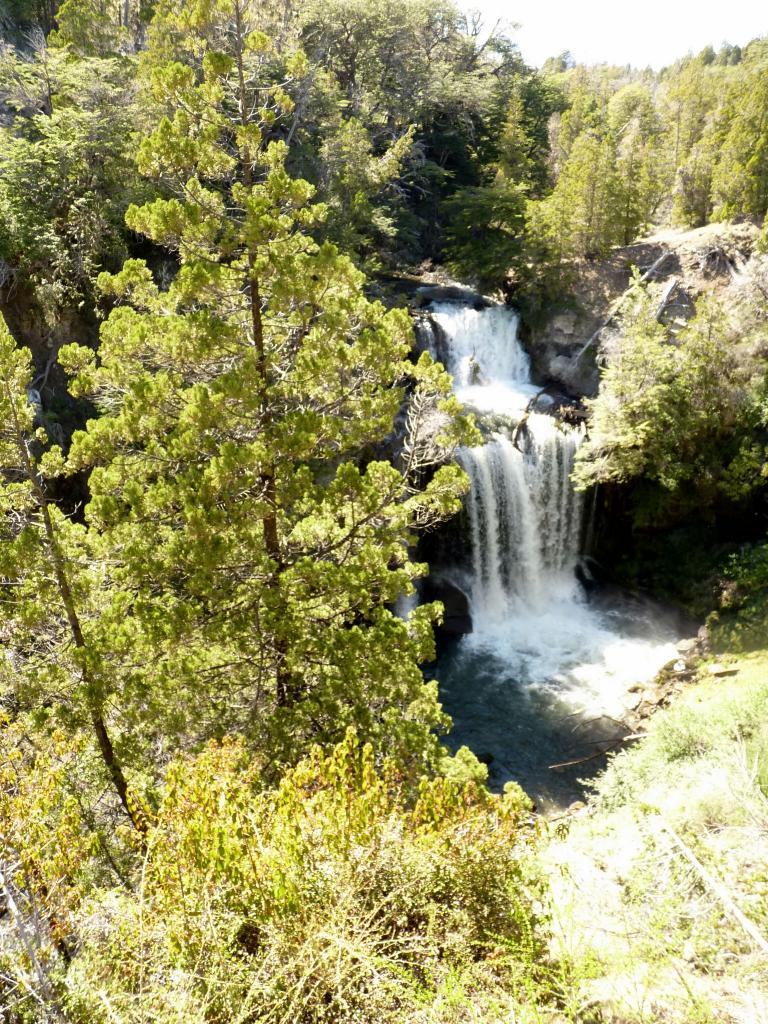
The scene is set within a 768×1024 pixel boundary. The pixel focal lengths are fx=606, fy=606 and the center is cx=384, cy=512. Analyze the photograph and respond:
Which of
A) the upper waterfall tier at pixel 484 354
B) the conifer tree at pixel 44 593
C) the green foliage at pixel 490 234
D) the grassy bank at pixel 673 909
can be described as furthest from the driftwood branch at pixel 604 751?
the green foliage at pixel 490 234

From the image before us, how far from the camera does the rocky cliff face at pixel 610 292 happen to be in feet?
68.8

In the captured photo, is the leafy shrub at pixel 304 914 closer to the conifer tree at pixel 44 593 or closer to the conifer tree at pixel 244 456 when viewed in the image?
the conifer tree at pixel 244 456

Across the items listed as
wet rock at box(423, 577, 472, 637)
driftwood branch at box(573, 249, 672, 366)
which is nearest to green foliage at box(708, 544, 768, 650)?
wet rock at box(423, 577, 472, 637)

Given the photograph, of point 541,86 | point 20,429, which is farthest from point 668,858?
point 541,86

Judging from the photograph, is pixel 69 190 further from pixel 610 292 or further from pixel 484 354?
pixel 610 292

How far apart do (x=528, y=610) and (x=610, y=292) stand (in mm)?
12567

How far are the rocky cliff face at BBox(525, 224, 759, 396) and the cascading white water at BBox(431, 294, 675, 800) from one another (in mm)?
2195

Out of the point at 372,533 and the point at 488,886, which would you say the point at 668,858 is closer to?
the point at 488,886

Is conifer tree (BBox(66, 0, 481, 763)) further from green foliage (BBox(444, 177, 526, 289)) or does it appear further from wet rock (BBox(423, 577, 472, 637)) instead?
green foliage (BBox(444, 177, 526, 289))

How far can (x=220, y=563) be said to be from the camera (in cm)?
622

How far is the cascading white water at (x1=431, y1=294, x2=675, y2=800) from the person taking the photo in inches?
552

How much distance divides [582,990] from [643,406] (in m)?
15.8

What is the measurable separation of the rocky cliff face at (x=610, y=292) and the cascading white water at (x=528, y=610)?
2195 millimetres

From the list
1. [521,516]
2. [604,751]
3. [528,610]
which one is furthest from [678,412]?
[604,751]
